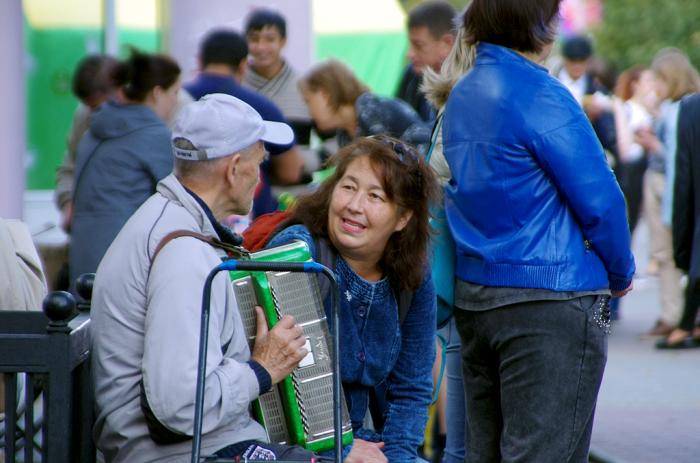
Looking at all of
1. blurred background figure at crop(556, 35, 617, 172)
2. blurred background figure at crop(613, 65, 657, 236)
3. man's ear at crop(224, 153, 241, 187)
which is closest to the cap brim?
man's ear at crop(224, 153, 241, 187)

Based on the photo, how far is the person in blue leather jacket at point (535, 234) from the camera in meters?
3.94

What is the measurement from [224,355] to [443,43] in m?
3.23

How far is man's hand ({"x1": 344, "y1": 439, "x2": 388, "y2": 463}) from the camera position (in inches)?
154

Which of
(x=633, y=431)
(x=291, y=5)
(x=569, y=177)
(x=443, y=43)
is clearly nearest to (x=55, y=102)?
(x=291, y=5)

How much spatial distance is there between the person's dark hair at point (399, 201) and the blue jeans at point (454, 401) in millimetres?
873

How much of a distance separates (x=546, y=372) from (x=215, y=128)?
1.35 metres

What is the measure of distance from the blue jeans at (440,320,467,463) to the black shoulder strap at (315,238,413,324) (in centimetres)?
80

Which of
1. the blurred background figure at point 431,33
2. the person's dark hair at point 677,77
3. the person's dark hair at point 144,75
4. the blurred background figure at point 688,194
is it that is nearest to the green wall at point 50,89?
the person's dark hair at point 144,75

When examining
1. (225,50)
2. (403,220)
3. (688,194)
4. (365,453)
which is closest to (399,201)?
(403,220)

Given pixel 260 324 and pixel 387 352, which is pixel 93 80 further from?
pixel 260 324

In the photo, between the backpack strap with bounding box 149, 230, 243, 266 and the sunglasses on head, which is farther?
the sunglasses on head

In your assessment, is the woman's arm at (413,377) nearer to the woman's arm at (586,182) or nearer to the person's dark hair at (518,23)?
the woman's arm at (586,182)

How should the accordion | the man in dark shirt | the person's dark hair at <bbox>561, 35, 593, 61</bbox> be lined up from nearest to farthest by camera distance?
the accordion, the man in dark shirt, the person's dark hair at <bbox>561, 35, 593, 61</bbox>

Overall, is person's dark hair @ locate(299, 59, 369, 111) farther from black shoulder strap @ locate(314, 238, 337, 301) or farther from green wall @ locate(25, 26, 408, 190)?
green wall @ locate(25, 26, 408, 190)
